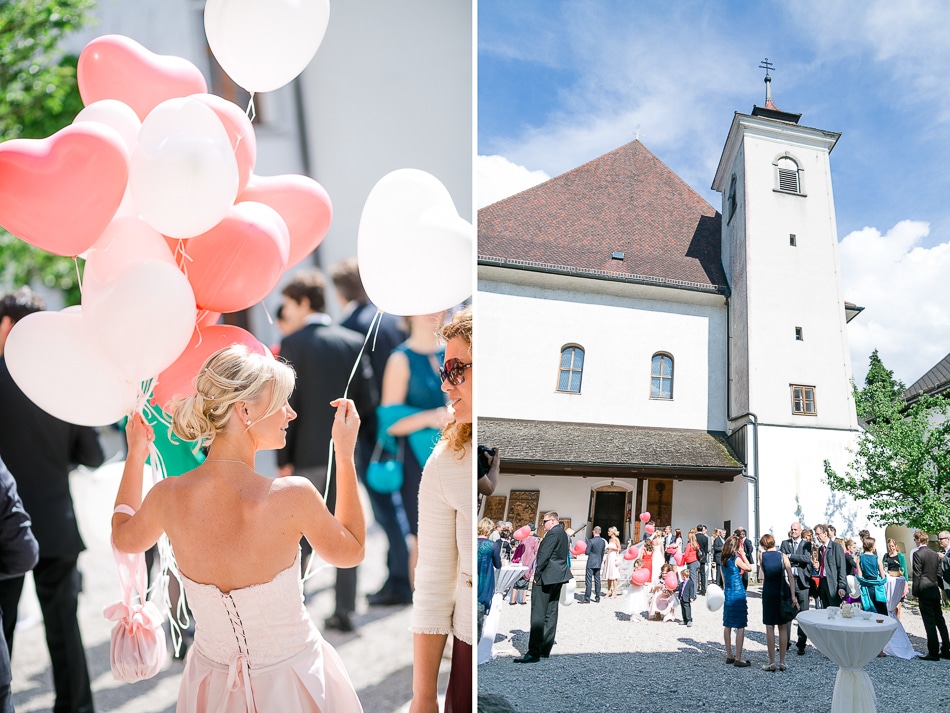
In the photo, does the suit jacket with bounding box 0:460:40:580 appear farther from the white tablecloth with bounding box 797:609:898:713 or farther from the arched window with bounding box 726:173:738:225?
the arched window with bounding box 726:173:738:225

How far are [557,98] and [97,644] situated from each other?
9.31 feet

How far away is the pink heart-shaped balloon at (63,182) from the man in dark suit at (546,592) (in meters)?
2.19

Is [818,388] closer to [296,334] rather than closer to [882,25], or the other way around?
[882,25]

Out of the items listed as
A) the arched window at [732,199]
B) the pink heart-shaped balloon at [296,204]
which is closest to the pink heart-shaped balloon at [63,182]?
the pink heart-shaped balloon at [296,204]

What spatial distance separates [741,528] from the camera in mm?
3164

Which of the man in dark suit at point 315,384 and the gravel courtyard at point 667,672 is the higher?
the man in dark suit at point 315,384

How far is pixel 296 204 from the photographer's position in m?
2.29

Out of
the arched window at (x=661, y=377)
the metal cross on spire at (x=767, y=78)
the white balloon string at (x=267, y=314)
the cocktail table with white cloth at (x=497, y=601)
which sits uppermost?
the metal cross on spire at (x=767, y=78)

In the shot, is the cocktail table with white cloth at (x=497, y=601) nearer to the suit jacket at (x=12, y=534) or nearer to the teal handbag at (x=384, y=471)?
the teal handbag at (x=384, y=471)

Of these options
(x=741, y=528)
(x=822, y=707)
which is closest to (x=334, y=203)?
(x=741, y=528)

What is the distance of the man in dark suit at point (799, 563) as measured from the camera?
10.0ft

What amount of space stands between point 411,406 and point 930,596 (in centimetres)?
218

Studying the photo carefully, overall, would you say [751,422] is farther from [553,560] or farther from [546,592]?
[546,592]

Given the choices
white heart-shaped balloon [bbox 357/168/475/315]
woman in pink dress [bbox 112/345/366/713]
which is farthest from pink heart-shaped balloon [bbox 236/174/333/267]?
woman in pink dress [bbox 112/345/366/713]
